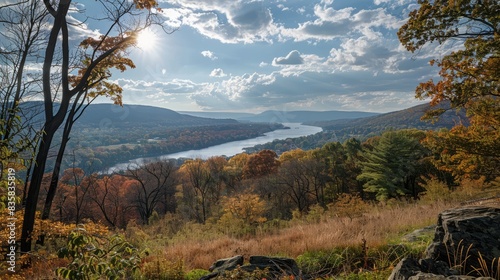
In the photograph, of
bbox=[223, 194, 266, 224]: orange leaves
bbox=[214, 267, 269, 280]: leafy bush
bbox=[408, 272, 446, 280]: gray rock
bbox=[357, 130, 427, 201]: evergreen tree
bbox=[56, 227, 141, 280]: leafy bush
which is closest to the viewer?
bbox=[408, 272, 446, 280]: gray rock

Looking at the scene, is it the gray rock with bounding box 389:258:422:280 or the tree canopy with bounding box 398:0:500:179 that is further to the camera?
the tree canopy with bounding box 398:0:500:179

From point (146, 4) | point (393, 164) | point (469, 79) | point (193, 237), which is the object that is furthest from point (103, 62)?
point (393, 164)

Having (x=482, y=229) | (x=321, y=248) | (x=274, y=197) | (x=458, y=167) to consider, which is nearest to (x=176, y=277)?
(x=321, y=248)

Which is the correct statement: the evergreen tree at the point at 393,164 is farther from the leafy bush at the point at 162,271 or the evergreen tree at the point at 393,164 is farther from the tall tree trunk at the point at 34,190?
the tall tree trunk at the point at 34,190

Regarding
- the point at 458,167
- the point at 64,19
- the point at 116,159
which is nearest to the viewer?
the point at 64,19

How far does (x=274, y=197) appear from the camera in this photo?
42094 millimetres

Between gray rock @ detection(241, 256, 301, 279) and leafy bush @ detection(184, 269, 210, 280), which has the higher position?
gray rock @ detection(241, 256, 301, 279)

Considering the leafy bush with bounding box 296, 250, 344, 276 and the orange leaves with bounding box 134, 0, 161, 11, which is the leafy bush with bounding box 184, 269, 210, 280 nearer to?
the leafy bush with bounding box 296, 250, 344, 276

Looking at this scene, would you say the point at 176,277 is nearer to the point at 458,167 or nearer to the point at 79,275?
the point at 79,275

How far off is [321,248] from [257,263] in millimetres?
1709

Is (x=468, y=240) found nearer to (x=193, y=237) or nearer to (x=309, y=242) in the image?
(x=309, y=242)

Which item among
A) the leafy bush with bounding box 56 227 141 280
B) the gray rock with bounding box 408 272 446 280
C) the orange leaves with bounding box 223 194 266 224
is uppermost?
the leafy bush with bounding box 56 227 141 280

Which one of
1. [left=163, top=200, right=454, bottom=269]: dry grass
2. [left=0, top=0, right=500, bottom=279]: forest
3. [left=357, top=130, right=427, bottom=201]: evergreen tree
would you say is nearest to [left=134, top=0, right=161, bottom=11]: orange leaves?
[left=0, top=0, right=500, bottom=279]: forest

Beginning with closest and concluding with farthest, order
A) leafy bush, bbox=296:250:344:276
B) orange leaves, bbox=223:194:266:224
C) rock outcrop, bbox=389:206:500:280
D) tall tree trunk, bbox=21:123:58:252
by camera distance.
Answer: rock outcrop, bbox=389:206:500:280
leafy bush, bbox=296:250:344:276
tall tree trunk, bbox=21:123:58:252
orange leaves, bbox=223:194:266:224
